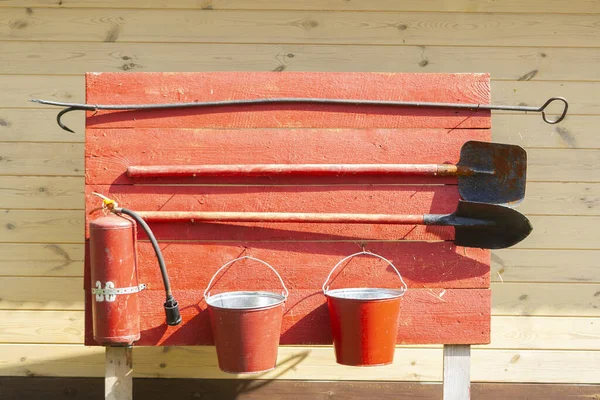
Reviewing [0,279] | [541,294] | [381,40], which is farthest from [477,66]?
[0,279]

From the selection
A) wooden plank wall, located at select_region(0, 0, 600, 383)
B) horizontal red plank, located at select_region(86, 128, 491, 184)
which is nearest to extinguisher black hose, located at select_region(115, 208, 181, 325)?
horizontal red plank, located at select_region(86, 128, 491, 184)

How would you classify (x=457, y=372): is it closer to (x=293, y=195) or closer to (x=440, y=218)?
(x=440, y=218)

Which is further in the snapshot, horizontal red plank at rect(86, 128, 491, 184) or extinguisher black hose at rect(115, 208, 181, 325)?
horizontal red plank at rect(86, 128, 491, 184)

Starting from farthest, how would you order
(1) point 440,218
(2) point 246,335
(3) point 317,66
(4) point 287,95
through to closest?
1. (3) point 317,66
2. (4) point 287,95
3. (1) point 440,218
4. (2) point 246,335

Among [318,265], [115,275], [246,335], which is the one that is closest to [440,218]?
[318,265]

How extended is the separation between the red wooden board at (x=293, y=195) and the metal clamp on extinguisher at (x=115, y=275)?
0.55 feet

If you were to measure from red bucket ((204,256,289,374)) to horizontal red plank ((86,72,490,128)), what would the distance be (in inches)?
31.8

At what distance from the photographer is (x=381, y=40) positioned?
3.58 meters

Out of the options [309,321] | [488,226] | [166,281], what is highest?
[488,226]

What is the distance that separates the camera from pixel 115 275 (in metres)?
2.69

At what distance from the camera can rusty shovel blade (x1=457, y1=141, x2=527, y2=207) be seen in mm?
2916

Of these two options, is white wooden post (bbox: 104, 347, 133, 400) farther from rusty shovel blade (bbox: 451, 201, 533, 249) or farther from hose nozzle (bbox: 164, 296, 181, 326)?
rusty shovel blade (bbox: 451, 201, 533, 249)

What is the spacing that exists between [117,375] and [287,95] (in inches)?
56.1

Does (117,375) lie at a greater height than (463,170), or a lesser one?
lesser
